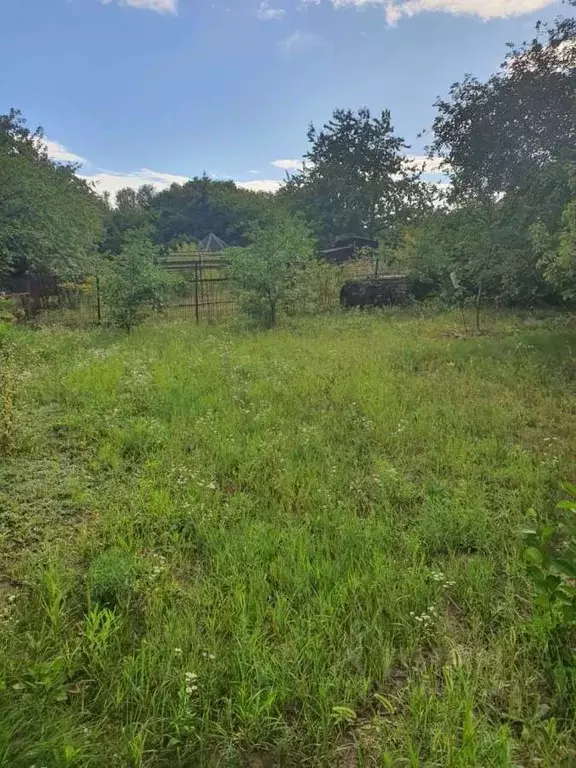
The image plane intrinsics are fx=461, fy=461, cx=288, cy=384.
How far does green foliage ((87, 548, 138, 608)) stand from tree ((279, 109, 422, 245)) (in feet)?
106

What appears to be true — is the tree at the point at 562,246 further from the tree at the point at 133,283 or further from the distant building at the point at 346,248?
the distant building at the point at 346,248

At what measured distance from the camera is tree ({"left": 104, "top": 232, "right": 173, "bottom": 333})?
9.66 metres

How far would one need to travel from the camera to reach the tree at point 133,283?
966cm

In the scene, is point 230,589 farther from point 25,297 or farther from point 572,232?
point 25,297

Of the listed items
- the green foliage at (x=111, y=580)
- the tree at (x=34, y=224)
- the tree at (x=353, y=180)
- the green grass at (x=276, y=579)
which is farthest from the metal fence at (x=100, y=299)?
the tree at (x=353, y=180)

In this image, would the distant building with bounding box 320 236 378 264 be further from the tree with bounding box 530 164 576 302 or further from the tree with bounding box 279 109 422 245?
the tree with bounding box 530 164 576 302

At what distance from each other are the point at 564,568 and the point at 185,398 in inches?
154

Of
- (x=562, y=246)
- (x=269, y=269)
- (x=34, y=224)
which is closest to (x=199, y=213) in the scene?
(x=34, y=224)

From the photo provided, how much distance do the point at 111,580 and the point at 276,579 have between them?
0.78 metres

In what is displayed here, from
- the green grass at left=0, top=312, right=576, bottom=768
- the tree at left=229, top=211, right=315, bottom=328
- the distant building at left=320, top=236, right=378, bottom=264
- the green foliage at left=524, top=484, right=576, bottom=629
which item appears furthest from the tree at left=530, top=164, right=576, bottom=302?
the distant building at left=320, top=236, right=378, bottom=264

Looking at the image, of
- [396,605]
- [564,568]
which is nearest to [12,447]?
[396,605]

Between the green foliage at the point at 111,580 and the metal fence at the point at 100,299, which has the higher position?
the metal fence at the point at 100,299

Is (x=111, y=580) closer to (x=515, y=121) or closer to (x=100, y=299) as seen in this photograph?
(x=100, y=299)

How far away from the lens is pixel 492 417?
4.44m
